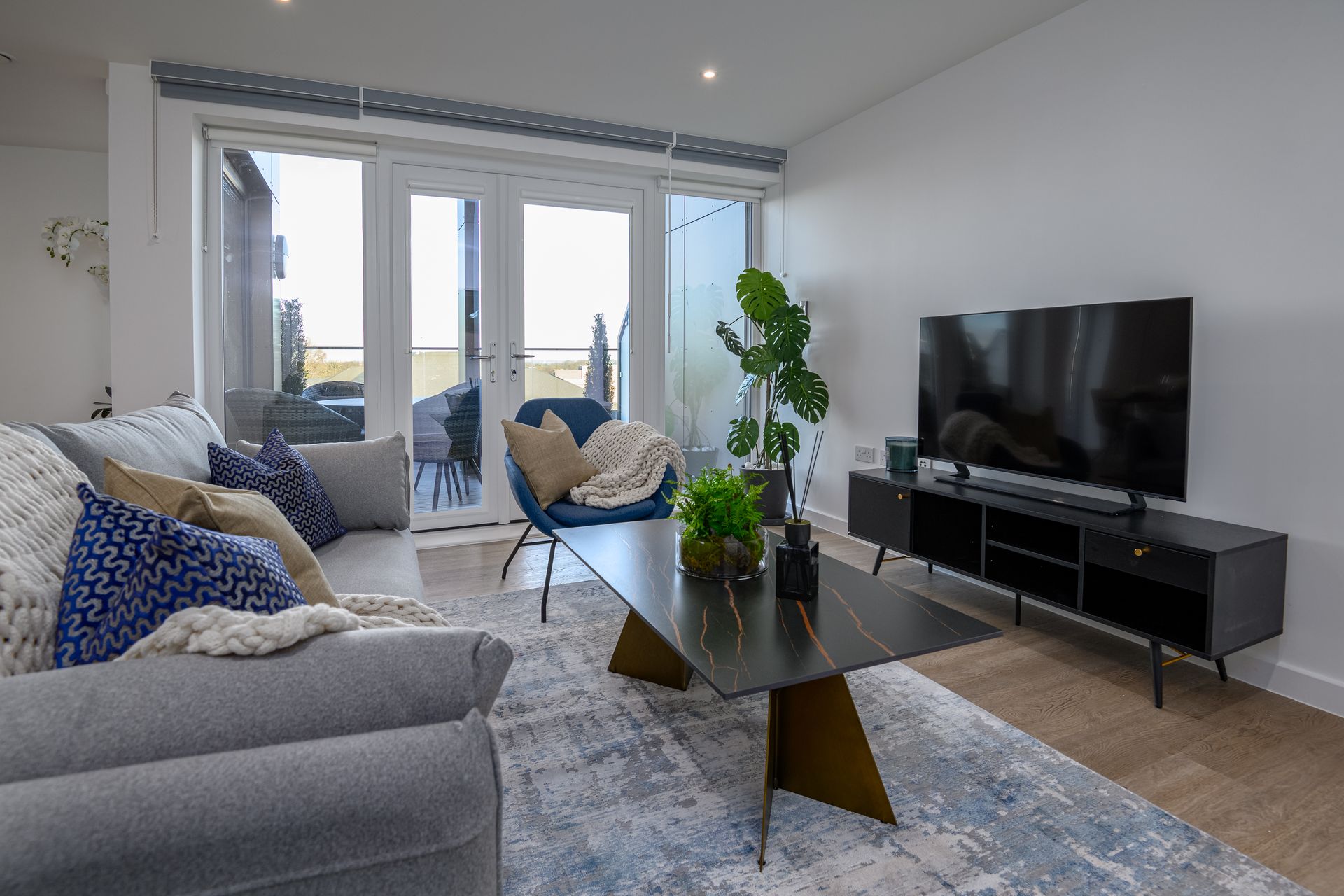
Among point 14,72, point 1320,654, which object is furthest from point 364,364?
point 1320,654

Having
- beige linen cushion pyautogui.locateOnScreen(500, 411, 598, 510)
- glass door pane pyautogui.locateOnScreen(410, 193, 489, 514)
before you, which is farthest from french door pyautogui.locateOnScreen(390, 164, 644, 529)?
beige linen cushion pyautogui.locateOnScreen(500, 411, 598, 510)

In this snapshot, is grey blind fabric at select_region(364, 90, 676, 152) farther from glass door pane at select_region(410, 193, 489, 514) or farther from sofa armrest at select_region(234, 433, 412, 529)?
sofa armrest at select_region(234, 433, 412, 529)

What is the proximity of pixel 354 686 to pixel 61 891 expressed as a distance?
0.30 meters

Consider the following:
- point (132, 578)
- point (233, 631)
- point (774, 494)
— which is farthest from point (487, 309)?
point (233, 631)

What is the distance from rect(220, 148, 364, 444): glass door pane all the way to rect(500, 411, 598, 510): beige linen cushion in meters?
1.52

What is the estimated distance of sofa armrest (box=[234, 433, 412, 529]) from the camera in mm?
2553

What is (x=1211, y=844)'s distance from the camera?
1.60 meters

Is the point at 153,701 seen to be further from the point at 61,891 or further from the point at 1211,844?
the point at 1211,844

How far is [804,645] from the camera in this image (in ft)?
5.26

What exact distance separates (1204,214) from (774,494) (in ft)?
9.09

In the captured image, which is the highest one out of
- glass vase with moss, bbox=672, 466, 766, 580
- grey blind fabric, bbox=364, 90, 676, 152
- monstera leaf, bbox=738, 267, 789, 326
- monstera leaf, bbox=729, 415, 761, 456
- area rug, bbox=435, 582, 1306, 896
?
grey blind fabric, bbox=364, 90, 676, 152

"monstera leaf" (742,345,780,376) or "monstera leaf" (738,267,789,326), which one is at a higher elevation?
"monstera leaf" (738,267,789,326)

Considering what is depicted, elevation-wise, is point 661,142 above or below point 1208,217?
above

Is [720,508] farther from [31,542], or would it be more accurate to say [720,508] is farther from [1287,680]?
[1287,680]
